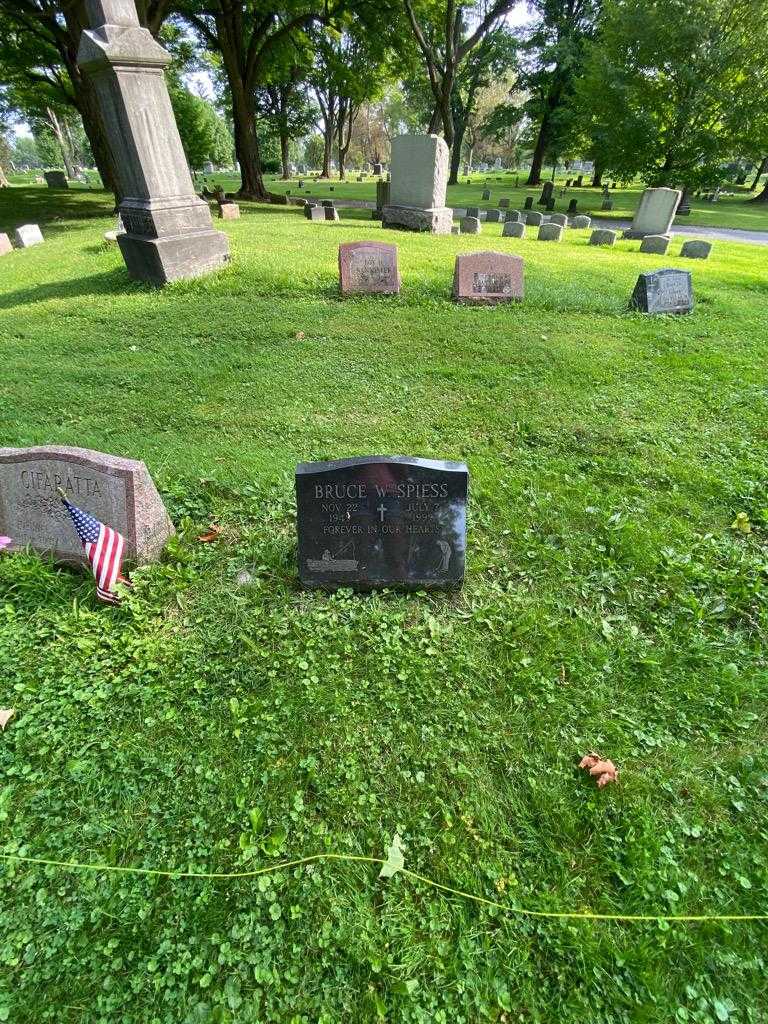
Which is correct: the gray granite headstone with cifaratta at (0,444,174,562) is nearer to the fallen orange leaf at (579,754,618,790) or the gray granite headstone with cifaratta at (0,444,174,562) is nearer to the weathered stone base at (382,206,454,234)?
the fallen orange leaf at (579,754,618,790)

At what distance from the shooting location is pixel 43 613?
3.02 meters

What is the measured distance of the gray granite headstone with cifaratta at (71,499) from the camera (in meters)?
3.01

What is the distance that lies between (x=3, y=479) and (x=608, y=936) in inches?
144

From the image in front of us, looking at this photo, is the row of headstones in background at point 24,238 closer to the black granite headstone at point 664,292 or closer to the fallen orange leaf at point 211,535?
the fallen orange leaf at point 211,535

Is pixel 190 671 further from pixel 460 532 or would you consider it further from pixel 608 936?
pixel 608 936

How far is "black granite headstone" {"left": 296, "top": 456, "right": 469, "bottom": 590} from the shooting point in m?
2.94

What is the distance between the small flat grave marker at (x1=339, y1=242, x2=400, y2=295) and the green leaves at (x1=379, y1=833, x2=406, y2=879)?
744 centimetres

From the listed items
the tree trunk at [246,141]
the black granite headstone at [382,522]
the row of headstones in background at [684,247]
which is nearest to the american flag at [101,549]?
the black granite headstone at [382,522]

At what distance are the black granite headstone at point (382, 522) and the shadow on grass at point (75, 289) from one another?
7116 mm

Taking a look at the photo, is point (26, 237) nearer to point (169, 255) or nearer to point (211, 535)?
point (169, 255)

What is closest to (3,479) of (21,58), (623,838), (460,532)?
(460,532)

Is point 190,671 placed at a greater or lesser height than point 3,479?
lesser

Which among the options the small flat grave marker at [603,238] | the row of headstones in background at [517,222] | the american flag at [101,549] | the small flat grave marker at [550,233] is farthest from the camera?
the row of headstones in background at [517,222]

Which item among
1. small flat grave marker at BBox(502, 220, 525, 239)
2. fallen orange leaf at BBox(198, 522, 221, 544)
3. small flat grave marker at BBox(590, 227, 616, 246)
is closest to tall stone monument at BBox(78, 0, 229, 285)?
fallen orange leaf at BBox(198, 522, 221, 544)
